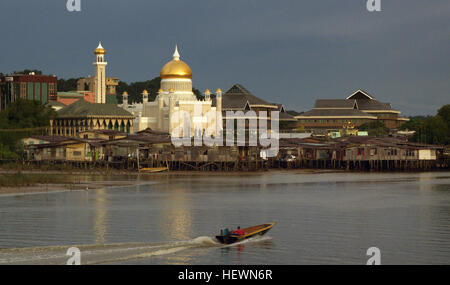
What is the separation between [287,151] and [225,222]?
63.4 meters

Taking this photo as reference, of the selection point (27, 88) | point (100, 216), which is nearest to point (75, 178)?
point (100, 216)

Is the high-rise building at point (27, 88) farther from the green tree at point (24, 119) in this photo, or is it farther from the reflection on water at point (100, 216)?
the reflection on water at point (100, 216)

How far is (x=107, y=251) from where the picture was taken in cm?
3444

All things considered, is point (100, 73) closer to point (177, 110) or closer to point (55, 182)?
point (177, 110)

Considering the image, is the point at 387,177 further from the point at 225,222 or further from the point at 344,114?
the point at 344,114

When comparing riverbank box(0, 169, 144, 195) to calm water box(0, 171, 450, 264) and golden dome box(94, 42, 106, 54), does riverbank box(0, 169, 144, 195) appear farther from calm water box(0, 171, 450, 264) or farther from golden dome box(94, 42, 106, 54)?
golden dome box(94, 42, 106, 54)

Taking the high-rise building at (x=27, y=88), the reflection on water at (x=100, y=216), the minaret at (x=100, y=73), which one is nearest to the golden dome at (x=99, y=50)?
the minaret at (x=100, y=73)

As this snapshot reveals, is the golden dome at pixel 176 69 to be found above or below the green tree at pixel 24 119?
above

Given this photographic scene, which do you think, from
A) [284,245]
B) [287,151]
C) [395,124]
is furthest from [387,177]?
[395,124]

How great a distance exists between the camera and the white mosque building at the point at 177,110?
12512 centimetres

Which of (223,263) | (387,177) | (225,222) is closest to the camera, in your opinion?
(223,263)

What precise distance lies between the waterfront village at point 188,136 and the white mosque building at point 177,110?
6.1 inches

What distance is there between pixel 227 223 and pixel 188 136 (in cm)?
7389
